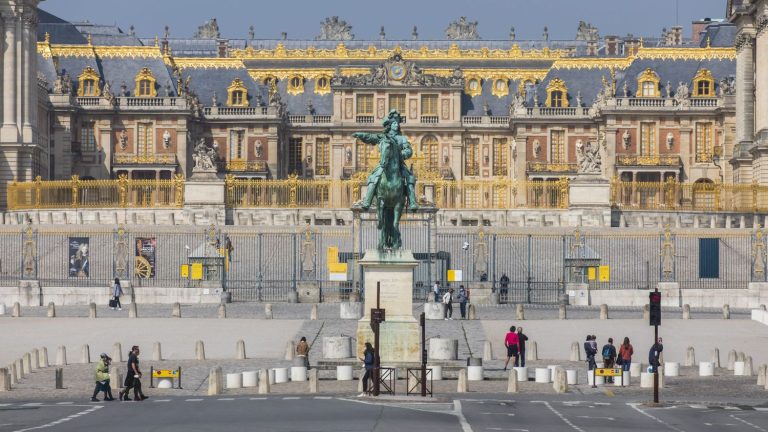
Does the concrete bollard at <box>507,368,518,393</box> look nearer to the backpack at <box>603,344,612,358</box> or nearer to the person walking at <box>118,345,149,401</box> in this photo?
the backpack at <box>603,344,612,358</box>

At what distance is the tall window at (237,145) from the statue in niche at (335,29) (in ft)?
116

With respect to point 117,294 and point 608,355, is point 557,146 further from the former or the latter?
point 608,355

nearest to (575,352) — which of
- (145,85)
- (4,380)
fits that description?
(4,380)

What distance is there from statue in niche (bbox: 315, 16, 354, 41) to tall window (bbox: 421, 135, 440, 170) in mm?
33811

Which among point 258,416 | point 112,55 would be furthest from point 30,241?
point 112,55

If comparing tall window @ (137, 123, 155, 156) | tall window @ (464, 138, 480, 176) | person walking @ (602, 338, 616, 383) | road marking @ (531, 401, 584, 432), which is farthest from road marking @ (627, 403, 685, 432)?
tall window @ (464, 138, 480, 176)

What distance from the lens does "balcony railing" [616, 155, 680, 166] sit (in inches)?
4625

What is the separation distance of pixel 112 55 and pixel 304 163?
46.1 feet

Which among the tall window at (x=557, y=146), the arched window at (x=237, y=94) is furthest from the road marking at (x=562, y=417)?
the arched window at (x=237, y=94)

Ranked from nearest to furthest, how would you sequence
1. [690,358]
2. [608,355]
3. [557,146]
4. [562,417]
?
1. [562,417]
2. [608,355]
3. [690,358]
4. [557,146]

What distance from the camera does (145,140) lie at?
120 metres

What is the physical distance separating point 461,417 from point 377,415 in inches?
73.7

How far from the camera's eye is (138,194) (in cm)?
9669

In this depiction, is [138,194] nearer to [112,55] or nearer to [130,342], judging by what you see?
[112,55]
